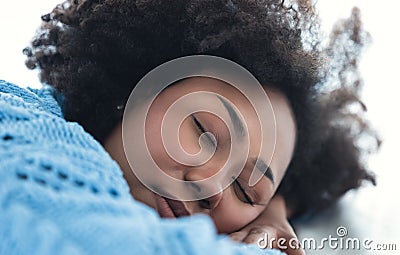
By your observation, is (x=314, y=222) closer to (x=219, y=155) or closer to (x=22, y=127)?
(x=219, y=155)

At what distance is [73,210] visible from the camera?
1.05ft

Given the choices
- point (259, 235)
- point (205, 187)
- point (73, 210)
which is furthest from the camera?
point (259, 235)

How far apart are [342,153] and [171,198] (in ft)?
1.54

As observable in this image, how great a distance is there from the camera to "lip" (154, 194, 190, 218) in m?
0.62

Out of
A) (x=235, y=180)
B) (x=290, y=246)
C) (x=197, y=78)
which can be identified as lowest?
(x=290, y=246)

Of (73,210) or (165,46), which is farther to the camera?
(165,46)

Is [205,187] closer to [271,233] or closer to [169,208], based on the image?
[169,208]

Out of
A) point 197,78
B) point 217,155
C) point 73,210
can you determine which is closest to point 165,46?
point 197,78

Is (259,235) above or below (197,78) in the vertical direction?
below

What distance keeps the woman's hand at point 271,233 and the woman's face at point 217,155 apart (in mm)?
19

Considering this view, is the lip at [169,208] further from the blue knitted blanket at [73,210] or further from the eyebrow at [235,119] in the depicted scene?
the blue knitted blanket at [73,210]

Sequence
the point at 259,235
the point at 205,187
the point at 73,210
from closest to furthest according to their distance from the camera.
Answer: the point at 73,210
the point at 205,187
the point at 259,235

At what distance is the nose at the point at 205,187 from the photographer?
62 cm

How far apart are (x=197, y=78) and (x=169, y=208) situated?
0.17 m
